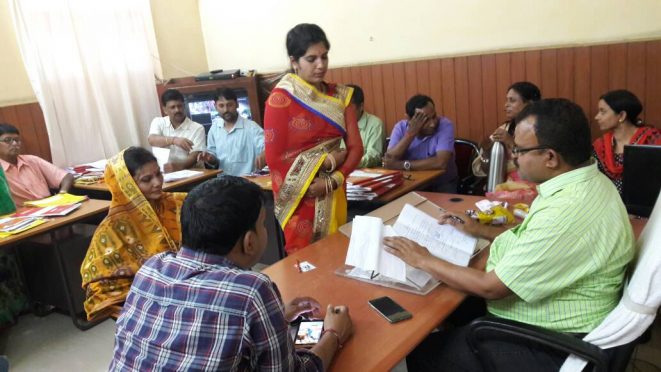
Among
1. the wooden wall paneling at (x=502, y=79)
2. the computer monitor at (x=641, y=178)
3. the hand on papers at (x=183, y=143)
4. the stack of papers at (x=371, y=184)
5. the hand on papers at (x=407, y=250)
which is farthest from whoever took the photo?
the hand on papers at (x=183, y=143)

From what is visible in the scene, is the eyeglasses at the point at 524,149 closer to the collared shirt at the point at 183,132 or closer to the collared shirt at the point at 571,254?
the collared shirt at the point at 571,254

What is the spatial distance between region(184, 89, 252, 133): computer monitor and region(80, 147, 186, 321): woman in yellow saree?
101 inches

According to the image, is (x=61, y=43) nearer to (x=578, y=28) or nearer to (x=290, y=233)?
(x=290, y=233)

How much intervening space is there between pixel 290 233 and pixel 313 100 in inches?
22.3

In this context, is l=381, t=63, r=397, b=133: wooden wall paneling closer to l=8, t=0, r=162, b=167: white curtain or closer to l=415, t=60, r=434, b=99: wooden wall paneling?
l=415, t=60, r=434, b=99: wooden wall paneling

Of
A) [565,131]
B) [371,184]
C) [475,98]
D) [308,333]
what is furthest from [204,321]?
[475,98]

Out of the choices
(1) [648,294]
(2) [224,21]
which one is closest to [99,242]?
(1) [648,294]

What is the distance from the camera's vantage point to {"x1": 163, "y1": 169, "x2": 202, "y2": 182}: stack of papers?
3535mm

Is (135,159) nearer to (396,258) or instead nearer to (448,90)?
(396,258)

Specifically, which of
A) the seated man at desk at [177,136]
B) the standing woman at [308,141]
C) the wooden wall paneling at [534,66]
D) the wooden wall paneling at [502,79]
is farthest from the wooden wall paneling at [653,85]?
the seated man at desk at [177,136]

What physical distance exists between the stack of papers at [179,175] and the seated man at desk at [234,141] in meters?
0.24

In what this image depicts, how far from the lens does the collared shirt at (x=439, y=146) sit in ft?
10.5

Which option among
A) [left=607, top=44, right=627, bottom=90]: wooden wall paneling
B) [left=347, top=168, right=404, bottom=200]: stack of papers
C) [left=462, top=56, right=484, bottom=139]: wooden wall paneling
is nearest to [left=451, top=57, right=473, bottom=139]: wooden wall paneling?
[left=462, top=56, right=484, bottom=139]: wooden wall paneling

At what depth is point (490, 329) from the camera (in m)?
1.33
